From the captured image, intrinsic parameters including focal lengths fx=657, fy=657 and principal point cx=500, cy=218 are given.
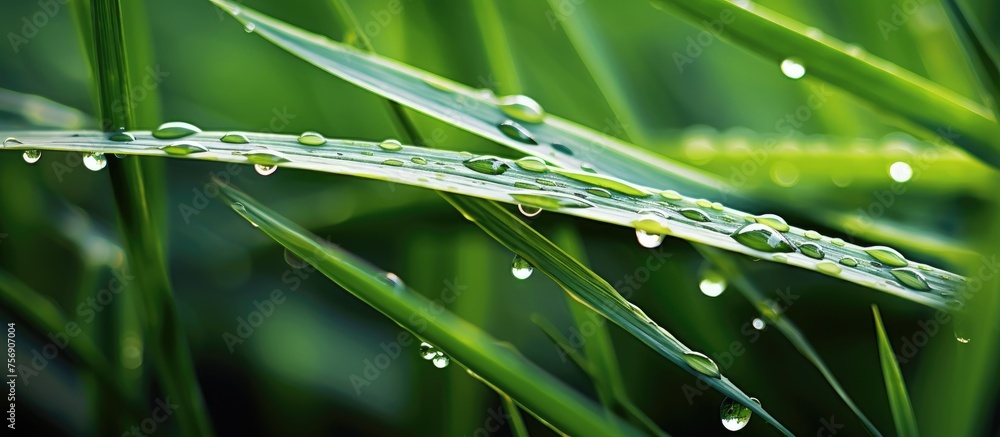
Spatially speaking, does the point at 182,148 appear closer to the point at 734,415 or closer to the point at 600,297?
the point at 600,297

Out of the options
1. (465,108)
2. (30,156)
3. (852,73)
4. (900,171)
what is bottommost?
(30,156)

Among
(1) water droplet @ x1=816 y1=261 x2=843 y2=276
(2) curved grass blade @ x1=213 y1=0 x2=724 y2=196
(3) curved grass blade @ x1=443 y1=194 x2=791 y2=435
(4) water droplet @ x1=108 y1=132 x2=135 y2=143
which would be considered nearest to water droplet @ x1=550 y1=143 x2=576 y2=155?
(2) curved grass blade @ x1=213 y1=0 x2=724 y2=196

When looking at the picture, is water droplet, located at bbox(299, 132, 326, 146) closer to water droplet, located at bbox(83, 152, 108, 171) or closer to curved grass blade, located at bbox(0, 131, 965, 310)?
curved grass blade, located at bbox(0, 131, 965, 310)

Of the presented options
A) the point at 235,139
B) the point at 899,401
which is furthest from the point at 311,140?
the point at 899,401

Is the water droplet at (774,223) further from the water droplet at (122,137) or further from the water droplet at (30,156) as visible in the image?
the water droplet at (30,156)

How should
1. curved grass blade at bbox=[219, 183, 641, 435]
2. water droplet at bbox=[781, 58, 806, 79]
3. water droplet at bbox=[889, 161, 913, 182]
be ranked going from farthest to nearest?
1. water droplet at bbox=[889, 161, 913, 182]
2. water droplet at bbox=[781, 58, 806, 79]
3. curved grass blade at bbox=[219, 183, 641, 435]

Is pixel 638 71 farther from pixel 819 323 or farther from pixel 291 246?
pixel 291 246

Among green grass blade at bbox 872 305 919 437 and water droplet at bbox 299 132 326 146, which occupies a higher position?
green grass blade at bbox 872 305 919 437

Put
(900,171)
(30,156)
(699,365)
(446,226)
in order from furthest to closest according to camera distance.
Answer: (446,226) < (900,171) < (30,156) < (699,365)
